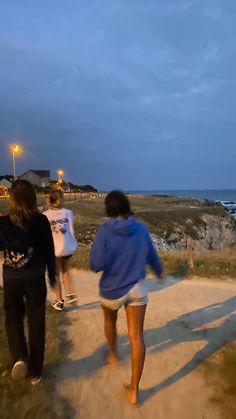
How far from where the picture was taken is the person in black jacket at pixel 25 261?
13.4 ft

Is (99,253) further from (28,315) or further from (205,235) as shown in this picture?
(205,235)

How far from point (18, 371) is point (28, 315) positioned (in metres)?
0.72

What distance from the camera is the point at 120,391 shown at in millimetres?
4555

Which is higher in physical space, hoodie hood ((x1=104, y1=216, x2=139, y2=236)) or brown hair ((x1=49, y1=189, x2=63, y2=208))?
brown hair ((x1=49, y1=189, x2=63, y2=208))

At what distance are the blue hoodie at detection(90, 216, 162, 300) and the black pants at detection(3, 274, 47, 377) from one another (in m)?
0.72

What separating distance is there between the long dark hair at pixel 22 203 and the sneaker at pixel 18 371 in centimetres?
169

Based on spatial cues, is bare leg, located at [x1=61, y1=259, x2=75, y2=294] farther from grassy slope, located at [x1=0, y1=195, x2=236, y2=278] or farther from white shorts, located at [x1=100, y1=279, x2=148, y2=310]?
grassy slope, located at [x1=0, y1=195, x2=236, y2=278]

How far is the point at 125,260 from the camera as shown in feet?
13.5

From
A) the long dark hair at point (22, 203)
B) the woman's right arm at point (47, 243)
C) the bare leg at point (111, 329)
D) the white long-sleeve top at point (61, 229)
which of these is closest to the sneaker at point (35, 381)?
the bare leg at point (111, 329)

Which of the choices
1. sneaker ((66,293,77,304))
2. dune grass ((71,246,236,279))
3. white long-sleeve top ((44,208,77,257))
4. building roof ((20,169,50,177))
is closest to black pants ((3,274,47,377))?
white long-sleeve top ((44,208,77,257))

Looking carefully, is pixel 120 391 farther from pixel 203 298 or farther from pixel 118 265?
pixel 203 298

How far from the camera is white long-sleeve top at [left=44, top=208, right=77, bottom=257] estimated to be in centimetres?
682

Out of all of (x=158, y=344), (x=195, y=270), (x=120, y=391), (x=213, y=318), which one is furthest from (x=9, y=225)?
(x=195, y=270)

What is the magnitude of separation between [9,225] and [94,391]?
2.22 metres
